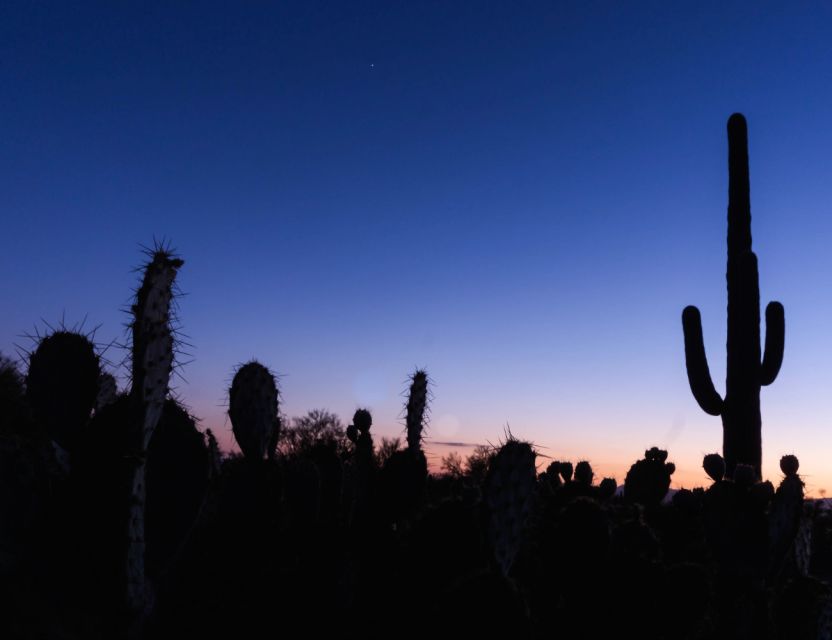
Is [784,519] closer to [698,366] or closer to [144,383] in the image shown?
[144,383]

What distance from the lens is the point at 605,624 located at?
4.40 metres

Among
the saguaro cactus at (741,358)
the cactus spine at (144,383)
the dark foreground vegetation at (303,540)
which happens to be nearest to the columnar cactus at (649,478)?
the dark foreground vegetation at (303,540)

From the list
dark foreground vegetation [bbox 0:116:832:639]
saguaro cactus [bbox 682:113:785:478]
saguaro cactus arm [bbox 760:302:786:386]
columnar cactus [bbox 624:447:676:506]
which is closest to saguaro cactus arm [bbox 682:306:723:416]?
saguaro cactus [bbox 682:113:785:478]

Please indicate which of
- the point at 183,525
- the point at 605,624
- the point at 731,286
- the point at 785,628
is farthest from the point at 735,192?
the point at 183,525

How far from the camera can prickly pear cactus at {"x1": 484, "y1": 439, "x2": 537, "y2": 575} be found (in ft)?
12.4

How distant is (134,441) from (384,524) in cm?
249

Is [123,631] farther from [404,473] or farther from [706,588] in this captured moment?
[706,588]

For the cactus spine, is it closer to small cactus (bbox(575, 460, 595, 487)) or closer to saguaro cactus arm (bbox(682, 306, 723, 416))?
small cactus (bbox(575, 460, 595, 487))

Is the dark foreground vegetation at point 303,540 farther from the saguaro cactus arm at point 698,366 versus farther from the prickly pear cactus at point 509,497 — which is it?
the saguaro cactus arm at point 698,366

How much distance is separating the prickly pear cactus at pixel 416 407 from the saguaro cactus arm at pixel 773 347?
22.6 ft

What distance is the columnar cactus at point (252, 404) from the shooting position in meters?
4.88

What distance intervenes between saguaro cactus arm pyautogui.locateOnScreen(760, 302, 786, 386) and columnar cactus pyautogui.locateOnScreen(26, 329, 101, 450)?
1039 centimetres

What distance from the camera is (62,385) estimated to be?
394 centimetres

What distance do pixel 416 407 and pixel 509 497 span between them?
10.4 feet
